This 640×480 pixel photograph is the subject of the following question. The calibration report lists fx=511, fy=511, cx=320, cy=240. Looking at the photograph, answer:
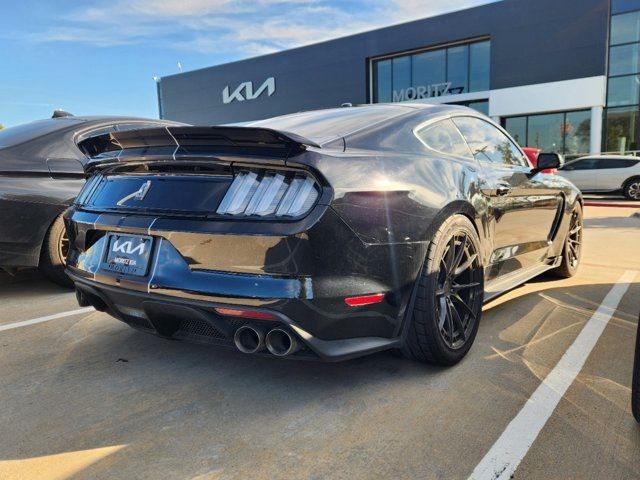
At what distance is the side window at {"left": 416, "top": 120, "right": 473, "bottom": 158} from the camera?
290 centimetres

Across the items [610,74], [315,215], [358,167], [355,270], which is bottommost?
[355,270]

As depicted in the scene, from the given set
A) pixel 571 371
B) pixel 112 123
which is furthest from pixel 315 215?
pixel 112 123

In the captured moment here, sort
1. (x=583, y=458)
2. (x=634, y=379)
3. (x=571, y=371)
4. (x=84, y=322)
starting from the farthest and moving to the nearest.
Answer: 1. (x=84, y=322)
2. (x=571, y=371)
3. (x=634, y=379)
4. (x=583, y=458)

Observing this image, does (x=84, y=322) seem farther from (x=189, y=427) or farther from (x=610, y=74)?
(x=610, y=74)

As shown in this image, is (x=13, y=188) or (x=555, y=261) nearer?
(x=13, y=188)

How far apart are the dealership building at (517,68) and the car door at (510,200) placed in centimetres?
1979

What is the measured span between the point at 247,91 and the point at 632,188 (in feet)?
81.6

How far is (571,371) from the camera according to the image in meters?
2.72

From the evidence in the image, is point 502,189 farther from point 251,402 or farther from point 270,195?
point 251,402

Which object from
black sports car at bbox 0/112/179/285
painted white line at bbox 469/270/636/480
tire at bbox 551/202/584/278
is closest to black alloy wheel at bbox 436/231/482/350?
painted white line at bbox 469/270/636/480

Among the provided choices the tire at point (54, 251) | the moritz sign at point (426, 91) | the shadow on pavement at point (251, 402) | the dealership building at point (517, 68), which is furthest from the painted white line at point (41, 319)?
the moritz sign at point (426, 91)

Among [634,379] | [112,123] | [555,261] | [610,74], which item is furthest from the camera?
[610,74]

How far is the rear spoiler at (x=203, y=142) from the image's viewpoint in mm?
2152

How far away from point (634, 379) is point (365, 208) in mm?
1308
